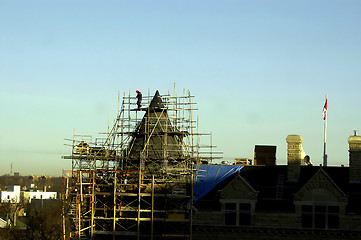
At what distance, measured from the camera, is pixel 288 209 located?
47.7 m

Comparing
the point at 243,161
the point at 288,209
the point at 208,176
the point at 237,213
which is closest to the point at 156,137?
the point at 208,176

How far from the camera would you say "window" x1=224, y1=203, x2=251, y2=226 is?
47.7 meters

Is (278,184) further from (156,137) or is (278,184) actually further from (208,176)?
(156,137)

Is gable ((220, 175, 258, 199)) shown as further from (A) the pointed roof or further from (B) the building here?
(A) the pointed roof

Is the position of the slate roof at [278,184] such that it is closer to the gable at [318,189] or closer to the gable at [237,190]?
the gable at [318,189]

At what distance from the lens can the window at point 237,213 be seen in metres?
→ 47.7

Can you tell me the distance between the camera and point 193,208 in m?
48.6

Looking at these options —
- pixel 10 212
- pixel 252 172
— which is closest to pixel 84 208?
pixel 252 172

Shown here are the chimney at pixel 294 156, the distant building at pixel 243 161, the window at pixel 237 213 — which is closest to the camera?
the window at pixel 237 213

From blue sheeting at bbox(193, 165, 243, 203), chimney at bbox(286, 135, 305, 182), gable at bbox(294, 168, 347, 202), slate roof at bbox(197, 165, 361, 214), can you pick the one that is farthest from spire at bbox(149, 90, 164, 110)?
gable at bbox(294, 168, 347, 202)

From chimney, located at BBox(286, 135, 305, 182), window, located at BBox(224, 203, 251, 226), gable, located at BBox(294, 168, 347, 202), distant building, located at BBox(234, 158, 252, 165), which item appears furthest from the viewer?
distant building, located at BBox(234, 158, 252, 165)

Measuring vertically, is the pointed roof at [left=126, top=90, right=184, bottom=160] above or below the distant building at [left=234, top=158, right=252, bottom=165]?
above

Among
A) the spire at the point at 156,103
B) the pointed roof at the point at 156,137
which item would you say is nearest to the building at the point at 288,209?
the pointed roof at the point at 156,137

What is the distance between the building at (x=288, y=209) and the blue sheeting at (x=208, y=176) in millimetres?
3169
